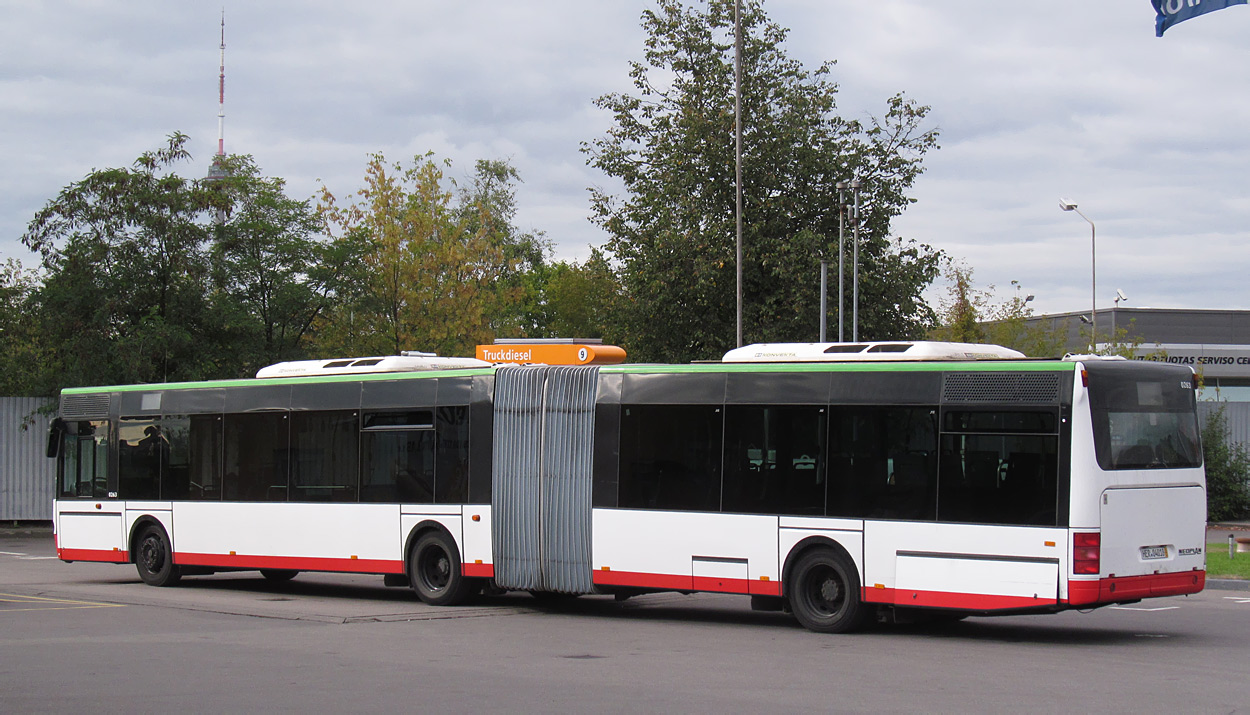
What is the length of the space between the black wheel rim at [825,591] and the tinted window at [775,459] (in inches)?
25.7

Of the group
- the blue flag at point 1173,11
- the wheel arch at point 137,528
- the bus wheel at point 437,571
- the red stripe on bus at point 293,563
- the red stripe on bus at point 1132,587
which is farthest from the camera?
the blue flag at point 1173,11

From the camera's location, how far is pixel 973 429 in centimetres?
1295

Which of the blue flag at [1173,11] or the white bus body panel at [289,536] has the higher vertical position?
the blue flag at [1173,11]

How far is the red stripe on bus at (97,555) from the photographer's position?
20000mm

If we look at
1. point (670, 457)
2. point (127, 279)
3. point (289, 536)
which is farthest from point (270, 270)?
point (670, 457)

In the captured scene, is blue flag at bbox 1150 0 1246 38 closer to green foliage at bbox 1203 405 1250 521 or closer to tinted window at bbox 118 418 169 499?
green foliage at bbox 1203 405 1250 521

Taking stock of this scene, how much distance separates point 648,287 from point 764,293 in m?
3.15

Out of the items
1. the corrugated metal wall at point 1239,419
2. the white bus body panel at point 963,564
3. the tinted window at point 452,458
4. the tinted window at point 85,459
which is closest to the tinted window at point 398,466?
the tinted window at point 452,458

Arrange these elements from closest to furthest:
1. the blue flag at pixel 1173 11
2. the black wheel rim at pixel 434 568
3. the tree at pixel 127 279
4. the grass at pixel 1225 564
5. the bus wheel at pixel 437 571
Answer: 1. the bus wheel at pixel 437 571
2. the black wheel rim at pixel 434 568
3. the grass at pixel 1225 564
4. the blue flag at pixel 1173 11
5. the tree at pixel 127 279

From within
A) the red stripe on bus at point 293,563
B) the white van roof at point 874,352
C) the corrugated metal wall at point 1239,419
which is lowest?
the red stripe on bus at point 293,563

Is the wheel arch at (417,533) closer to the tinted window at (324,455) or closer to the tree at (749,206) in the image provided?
the tinted window at (324,455)

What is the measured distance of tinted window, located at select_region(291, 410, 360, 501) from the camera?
17.6 metres

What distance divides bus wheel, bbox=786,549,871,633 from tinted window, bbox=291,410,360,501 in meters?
6.61

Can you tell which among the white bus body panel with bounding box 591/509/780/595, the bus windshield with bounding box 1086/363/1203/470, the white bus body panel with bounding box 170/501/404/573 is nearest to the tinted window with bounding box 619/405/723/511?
the white bus body panel with bounding box 591/509/780/595
